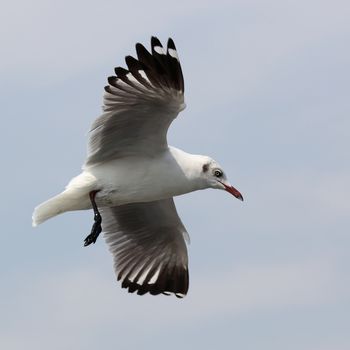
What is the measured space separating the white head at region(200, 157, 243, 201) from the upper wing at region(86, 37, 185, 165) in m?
0.59

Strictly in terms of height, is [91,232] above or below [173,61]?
below

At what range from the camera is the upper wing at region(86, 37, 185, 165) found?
14.4m

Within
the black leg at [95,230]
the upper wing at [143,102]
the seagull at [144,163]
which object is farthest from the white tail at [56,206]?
the upper wing at [143,102]

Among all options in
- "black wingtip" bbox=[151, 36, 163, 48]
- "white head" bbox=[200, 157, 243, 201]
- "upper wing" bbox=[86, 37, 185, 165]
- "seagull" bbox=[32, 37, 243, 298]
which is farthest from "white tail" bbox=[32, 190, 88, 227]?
"black wingtip" bbox=[151, 36, 163, 48]

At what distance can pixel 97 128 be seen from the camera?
589 inches

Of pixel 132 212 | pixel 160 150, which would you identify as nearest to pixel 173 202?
pixel 132 212

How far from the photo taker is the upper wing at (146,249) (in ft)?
55.4

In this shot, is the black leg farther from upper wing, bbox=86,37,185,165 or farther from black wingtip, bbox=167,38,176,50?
black wingtip, bbox=167,38,176,50

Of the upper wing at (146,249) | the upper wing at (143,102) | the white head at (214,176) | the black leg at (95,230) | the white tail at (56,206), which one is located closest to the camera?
the upper wing at (143,102)

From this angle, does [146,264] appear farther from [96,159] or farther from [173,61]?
[173,61]

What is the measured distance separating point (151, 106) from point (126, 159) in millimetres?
969

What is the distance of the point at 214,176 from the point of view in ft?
50.6

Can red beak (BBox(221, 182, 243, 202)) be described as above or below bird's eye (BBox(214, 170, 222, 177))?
below

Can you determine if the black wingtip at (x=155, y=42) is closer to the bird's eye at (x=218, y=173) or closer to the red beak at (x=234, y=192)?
the bird's eye at (x=218, y=173)
